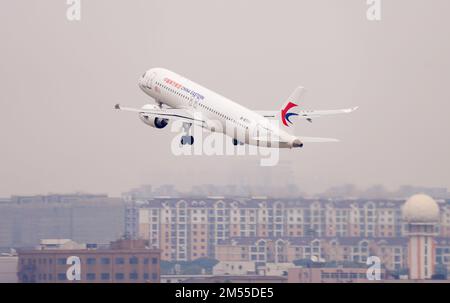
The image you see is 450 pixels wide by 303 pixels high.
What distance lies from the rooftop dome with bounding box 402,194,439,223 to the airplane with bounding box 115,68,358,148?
47.8 meters

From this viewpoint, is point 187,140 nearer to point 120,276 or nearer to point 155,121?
point 155,121

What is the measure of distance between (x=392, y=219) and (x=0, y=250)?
4246cm

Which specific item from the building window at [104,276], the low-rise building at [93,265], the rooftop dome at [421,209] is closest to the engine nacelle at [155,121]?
the low-rise building at [93,265]

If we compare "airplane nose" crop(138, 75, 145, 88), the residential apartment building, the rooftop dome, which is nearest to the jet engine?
"airplane nose" crop(138, 75, 145, 88)

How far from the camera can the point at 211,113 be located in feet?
380

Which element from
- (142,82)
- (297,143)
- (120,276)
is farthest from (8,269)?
(297,143)

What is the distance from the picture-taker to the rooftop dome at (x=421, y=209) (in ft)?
535

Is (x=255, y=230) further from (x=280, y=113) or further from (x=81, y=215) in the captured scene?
(x=280, y=113)

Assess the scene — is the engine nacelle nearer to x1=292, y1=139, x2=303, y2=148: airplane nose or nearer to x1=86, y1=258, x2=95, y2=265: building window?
x1=292, y1=139, x2=303, y2=148: airplane nose

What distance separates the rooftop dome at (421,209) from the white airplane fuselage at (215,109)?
4889 centimetres

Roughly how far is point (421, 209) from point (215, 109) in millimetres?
54008
